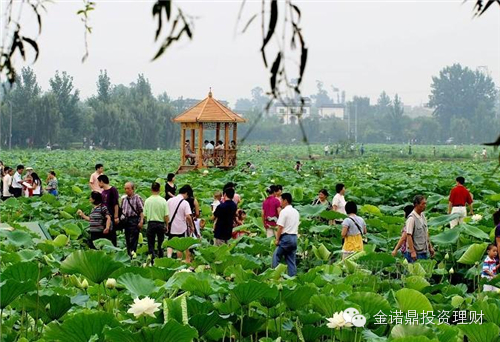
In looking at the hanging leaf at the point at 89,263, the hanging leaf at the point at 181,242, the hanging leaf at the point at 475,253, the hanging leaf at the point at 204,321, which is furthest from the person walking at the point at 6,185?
the hanging leaf at the point at 204,321

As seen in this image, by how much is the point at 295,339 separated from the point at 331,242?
12.8 feet

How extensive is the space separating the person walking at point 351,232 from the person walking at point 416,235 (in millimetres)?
345

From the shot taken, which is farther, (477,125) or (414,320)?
(477,125)

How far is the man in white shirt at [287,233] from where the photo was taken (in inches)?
241

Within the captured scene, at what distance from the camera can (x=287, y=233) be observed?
617 cm

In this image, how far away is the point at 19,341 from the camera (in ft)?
11.6

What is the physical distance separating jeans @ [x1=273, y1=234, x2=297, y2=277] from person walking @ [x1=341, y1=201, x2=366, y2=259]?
13.3 inches

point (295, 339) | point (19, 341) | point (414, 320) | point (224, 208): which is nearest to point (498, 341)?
point (414, 320)

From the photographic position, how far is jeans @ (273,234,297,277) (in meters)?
6.18

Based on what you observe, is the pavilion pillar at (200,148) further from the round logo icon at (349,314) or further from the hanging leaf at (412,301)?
the round logo icon at (349,314)

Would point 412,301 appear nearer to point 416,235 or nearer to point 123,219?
point 416,235

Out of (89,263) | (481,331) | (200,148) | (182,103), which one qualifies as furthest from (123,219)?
(182,103)

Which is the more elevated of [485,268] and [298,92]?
[298,92]

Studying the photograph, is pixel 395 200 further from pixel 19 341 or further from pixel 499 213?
pixel 19 341
